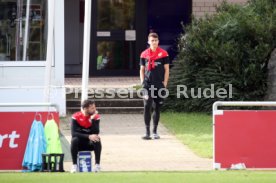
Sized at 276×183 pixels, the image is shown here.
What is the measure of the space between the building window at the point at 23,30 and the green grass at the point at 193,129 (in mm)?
3139

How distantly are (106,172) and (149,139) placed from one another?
3985mm

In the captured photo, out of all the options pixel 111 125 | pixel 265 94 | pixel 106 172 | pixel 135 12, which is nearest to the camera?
pixel 106 172

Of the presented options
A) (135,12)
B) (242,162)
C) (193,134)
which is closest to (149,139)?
(193,134)

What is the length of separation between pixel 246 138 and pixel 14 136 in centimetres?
339

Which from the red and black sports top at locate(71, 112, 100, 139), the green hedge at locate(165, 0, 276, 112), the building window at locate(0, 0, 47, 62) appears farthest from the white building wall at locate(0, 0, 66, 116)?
the red and black sports top at locate(71, 112, 100, 139)

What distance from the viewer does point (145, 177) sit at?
12.0 metres

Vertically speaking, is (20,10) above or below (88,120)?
above

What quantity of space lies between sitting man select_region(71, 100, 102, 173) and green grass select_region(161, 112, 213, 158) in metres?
2.50

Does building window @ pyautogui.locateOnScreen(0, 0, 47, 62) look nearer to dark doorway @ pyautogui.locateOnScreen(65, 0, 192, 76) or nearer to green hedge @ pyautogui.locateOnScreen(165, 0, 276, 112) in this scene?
green hedge @ pyautogui.locateOnScreen(165, 0, 276, 112)

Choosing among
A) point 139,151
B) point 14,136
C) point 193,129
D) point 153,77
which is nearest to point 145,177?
point 14,136

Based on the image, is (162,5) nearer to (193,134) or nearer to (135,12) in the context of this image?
(135,12)

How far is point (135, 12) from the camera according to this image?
25.5 meters

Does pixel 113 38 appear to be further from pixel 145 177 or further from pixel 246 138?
pixel 145 177

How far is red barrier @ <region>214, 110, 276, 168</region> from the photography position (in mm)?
13195
